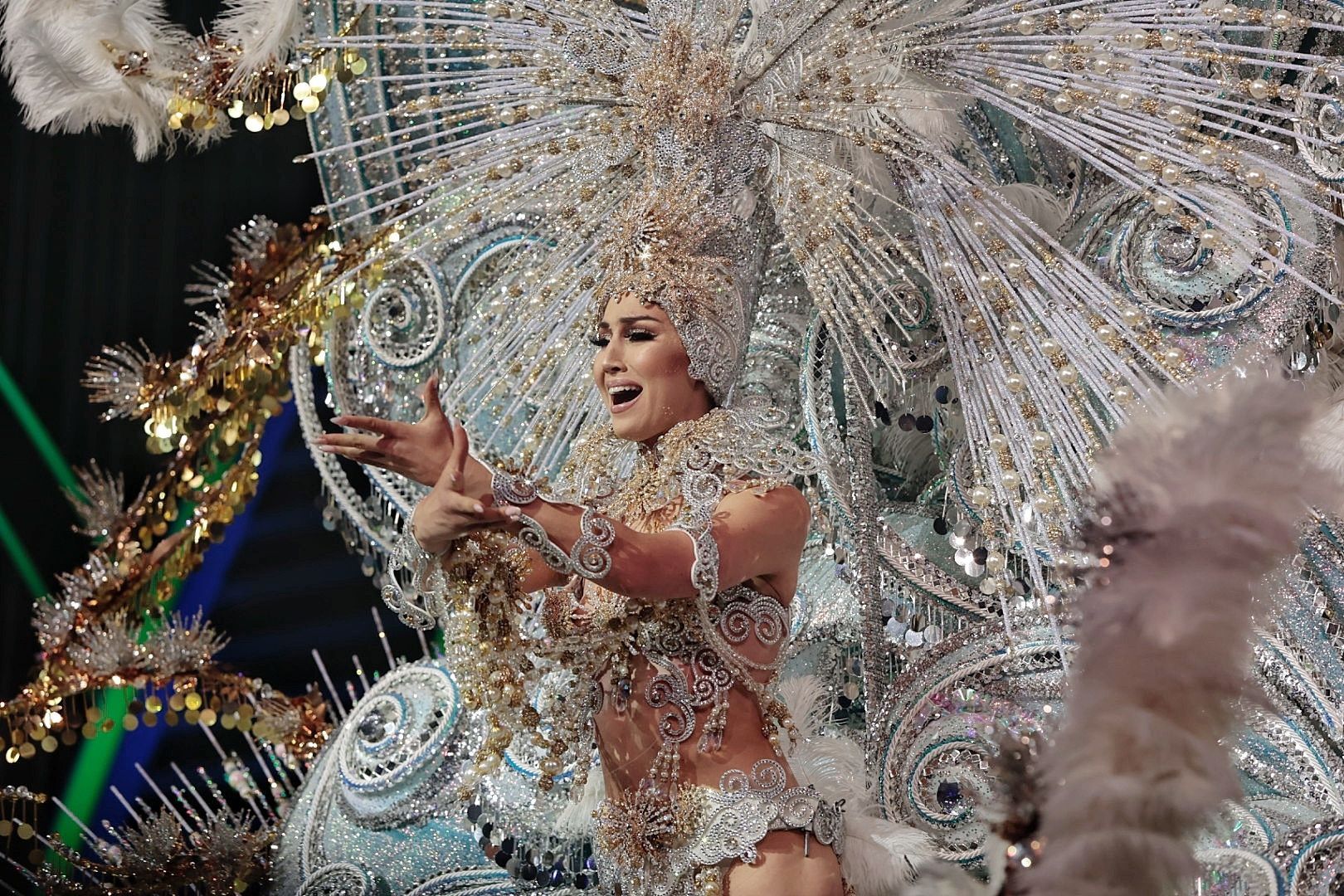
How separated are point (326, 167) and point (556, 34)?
1.12m

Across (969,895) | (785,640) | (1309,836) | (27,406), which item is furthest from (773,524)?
(27,406)

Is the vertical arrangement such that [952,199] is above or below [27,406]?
above

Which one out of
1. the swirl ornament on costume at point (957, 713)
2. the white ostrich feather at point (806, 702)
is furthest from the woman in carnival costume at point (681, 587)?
the swirl ornament on costume at point (957, 713)

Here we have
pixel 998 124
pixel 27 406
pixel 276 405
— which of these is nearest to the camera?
pixel 998 124

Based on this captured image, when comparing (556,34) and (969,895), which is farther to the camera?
(556,34)

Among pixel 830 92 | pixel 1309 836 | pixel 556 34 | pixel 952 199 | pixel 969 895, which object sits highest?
pixel 556 34

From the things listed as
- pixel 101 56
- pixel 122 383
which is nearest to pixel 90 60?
pixel 101 56

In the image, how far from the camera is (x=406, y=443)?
1.85m

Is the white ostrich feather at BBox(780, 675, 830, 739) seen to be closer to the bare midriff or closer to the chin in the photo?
the bare midriff

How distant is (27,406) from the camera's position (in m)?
3.85

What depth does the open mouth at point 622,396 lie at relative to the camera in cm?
219

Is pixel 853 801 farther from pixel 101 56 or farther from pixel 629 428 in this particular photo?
pixel 101 56

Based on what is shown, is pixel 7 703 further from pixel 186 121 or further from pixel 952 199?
pixel 952 199

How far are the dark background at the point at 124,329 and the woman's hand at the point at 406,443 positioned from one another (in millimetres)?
1971
